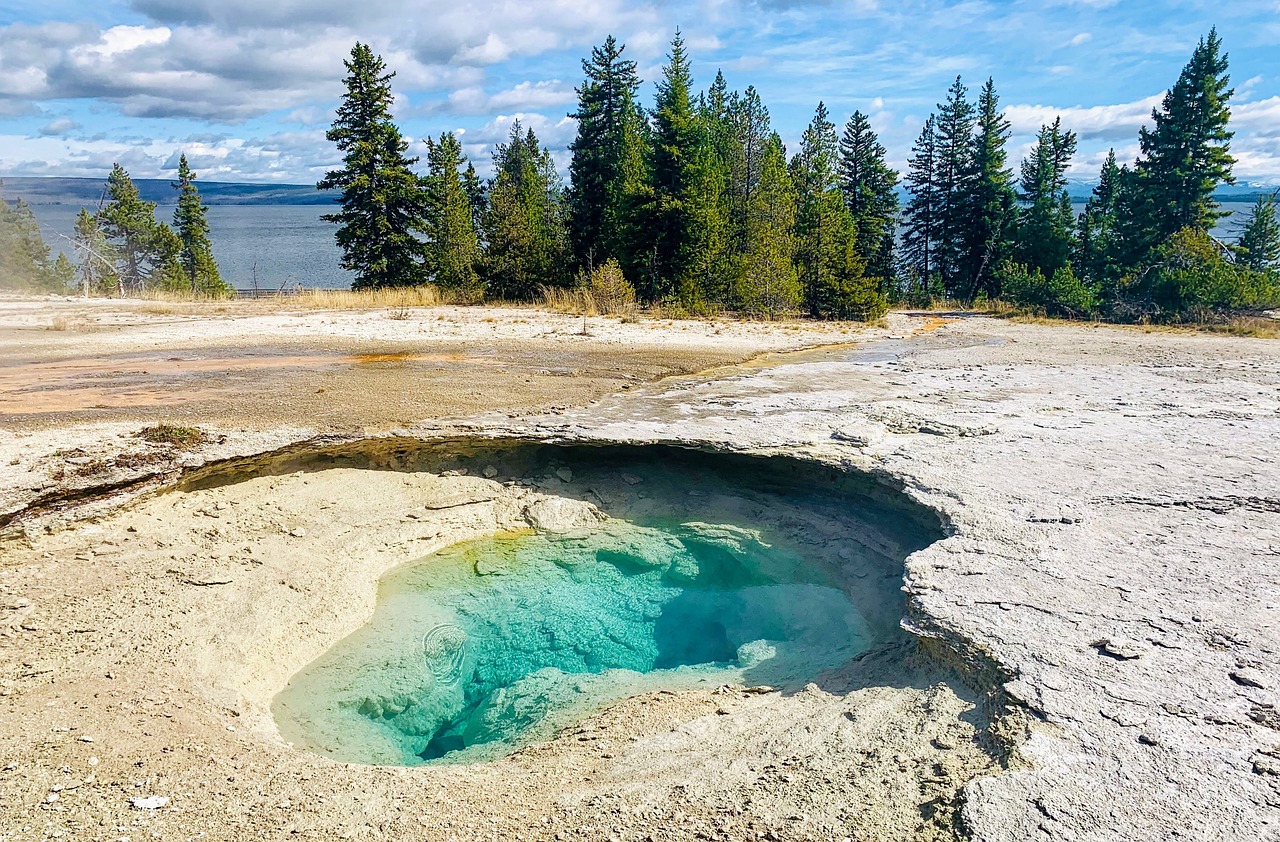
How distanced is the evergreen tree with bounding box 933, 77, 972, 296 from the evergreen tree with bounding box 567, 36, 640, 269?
18211 millimetres

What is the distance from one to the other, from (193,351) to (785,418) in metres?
11.5

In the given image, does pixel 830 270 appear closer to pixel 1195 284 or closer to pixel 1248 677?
pixel 1195 284

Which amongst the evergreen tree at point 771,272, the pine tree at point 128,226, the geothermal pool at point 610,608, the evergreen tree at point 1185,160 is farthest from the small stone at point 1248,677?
the pine tree at point 128,226

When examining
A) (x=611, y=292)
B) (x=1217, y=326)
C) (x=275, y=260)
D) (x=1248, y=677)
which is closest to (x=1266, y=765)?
(x=1248, y=677)

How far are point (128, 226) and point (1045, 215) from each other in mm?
51287

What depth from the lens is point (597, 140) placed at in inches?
1309

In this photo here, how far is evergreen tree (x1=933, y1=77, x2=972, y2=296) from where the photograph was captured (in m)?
40.5

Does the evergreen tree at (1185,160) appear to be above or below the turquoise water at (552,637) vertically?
above

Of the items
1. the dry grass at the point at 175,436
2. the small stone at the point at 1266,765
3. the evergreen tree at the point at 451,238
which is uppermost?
the evergreen tree at the point at 451,238

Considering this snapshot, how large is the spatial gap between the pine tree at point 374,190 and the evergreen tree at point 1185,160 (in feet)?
93.9

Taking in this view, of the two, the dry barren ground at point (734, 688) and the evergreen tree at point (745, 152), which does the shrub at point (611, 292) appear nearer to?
the evergreen tree at point (745, 152)

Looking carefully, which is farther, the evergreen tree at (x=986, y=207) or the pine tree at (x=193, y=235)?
the pine tree at (x=193, y=235)

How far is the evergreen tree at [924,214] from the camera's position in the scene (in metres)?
42.6

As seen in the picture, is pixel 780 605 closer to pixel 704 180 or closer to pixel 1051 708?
pixel 1051 708
